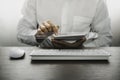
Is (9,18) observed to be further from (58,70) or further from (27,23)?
(58,70)

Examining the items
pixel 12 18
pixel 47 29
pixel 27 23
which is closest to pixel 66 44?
→ pixel 47 29

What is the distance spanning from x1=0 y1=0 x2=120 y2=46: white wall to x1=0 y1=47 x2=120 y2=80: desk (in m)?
1.15

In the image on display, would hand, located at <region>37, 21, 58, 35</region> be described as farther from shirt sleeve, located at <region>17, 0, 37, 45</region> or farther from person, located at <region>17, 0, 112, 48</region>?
person, located at <region>17, 0, 112, 48</region>

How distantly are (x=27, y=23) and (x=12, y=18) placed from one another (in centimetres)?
38

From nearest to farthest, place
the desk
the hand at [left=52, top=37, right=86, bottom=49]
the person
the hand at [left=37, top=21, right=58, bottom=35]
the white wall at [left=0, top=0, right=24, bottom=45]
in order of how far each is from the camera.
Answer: the desk → the hand at [left=52, top=37, right=86, bottom=49] → the hand at [left=37, top=21, right=58, bottom=35] → the person → the white wall at [left=0, top=0, right=24, bottom=45]

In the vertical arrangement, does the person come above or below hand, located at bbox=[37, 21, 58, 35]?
above

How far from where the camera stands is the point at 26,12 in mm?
1877

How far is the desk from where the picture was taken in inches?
31.0

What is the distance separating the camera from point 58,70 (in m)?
0.87

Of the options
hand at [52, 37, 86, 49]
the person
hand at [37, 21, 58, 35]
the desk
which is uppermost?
the person

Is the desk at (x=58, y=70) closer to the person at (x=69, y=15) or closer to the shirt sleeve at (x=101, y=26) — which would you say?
the shirt sleeve at (x=101, y=26)

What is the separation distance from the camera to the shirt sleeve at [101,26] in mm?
1742

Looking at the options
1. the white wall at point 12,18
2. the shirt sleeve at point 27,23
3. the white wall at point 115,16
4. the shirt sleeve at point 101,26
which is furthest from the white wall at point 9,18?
the white wall at point 115,16

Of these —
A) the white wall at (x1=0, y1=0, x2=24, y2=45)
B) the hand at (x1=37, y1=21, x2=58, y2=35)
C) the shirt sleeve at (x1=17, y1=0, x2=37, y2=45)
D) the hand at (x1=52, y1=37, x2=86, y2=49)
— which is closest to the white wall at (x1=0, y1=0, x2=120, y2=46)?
the white wall at (x1=0, y1=0, x2=24, y2=45)
